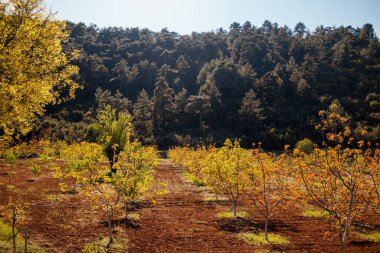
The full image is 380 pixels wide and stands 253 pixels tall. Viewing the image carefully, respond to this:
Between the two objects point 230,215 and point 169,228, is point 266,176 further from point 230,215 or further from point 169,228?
point 169,228

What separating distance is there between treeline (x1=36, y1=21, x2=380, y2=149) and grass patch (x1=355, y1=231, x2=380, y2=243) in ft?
163

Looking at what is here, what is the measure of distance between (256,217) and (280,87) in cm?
8140

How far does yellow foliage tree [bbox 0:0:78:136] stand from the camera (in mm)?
12242

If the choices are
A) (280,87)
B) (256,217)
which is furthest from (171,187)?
(280,87)

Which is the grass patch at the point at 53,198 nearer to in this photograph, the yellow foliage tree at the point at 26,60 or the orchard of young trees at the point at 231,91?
the yellow foliage tree at the point at 26,60

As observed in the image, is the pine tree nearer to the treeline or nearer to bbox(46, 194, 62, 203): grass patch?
the treeline

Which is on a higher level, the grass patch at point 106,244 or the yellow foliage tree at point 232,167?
the yellow foliage tree at point 232,167

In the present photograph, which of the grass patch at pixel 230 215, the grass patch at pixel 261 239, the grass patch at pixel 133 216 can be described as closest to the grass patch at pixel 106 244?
the grass patch at pixel 133 216

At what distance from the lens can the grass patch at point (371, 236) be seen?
560 inches

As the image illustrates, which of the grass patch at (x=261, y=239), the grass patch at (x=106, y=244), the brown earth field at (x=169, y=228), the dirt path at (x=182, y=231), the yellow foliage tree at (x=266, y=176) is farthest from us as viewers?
the yellow foliage tree at (x=266, y=176)

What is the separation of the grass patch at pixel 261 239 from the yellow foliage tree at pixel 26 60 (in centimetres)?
1157

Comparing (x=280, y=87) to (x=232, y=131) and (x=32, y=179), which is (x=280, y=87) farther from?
(x=32, y=179)

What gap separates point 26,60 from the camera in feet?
41.9

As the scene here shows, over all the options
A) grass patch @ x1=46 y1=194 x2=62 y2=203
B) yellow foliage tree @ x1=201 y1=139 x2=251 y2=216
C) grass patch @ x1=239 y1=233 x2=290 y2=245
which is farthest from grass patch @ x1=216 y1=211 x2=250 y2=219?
grass patch @ x1=46 y1=194 x2=62 y2=203
